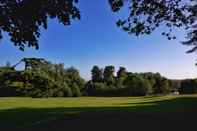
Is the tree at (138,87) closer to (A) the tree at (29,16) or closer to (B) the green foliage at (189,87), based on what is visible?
(B) the green foliage at (189,87)

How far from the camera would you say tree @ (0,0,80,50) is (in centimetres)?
1652

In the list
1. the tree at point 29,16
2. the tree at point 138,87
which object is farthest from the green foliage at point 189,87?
the tree at point 29,16

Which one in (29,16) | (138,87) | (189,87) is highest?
(138,87)

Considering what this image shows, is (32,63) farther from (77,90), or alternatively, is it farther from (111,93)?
(111,93)

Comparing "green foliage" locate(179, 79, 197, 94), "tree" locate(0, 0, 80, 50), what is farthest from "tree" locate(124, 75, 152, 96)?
"tree" locate(0, 0, 80, 50)

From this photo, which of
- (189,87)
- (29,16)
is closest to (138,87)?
(189,87)

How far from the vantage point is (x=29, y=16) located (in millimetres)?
16516

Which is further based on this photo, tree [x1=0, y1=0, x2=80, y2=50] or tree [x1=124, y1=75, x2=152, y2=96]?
tree [x1=124, y1=75, x2=152, y2=96]

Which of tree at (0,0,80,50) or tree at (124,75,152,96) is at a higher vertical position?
tree at (124,75,152,96)

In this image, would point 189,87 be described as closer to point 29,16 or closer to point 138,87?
point 138,87

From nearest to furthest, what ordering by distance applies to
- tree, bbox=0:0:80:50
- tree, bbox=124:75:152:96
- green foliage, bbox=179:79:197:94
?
1. tree, bbox=0:0:80:50
2. green foliage, bbox=179:79:197:94
3. tree, bbox=124:75:152:96

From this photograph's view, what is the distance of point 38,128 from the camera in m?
20.1

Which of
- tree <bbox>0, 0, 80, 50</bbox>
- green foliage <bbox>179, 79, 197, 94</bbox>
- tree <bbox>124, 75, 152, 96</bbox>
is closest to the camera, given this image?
tree <bbox>0, 0, 80, 50</bbox>

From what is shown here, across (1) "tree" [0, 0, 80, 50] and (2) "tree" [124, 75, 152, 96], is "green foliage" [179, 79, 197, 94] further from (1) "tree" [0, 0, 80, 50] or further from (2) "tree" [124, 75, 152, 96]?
(1) "tree" [0, 0, 80, 50]
